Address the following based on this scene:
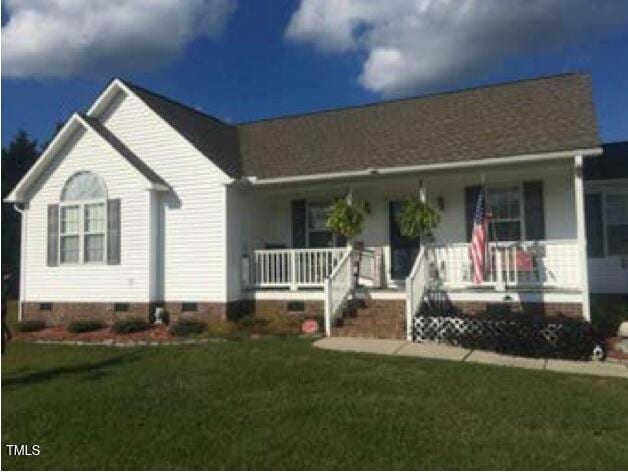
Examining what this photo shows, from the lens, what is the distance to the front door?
631 inches

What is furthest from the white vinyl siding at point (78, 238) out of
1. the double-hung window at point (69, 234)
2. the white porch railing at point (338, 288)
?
the white porch railing at point (338, 288)

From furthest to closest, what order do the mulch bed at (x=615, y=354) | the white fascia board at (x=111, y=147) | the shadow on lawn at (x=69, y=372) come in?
the white fascia board at (x=111, y=147)
the mulch bed at (x=615, y=354)
the shadow on lawn at (x=69, y=372)

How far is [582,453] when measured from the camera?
241 inches

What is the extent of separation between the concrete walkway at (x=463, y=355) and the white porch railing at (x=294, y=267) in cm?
275

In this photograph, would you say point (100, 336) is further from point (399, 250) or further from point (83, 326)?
point (399, 250)

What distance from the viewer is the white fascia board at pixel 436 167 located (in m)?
13.1

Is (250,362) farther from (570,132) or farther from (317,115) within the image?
(317,115)

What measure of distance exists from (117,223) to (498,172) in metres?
9.12

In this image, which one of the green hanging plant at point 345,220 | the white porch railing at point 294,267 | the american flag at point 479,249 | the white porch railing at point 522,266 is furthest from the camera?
the white porch railing at point 294,267

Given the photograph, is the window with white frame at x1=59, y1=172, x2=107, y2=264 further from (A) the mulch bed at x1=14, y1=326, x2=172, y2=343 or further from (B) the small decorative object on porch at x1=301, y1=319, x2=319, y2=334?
(B) the small decorative object on porch at x1=301, y1=319, x2=319, y2=334

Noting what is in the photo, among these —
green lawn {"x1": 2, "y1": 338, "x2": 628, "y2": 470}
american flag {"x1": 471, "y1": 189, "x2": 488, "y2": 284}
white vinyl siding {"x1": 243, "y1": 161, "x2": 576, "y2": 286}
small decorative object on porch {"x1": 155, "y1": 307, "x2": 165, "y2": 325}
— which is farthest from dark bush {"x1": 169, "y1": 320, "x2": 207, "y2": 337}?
american flag {"x1": 471, "y1": 189, "x2": 488, "y2": 284}

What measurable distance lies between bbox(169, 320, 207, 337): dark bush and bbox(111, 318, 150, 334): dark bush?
2.93 feet

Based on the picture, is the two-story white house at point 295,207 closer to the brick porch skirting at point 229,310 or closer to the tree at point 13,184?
the brick porch skirting at point 229,310

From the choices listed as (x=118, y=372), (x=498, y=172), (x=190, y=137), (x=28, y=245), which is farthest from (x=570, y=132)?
(x=28, y=245)
